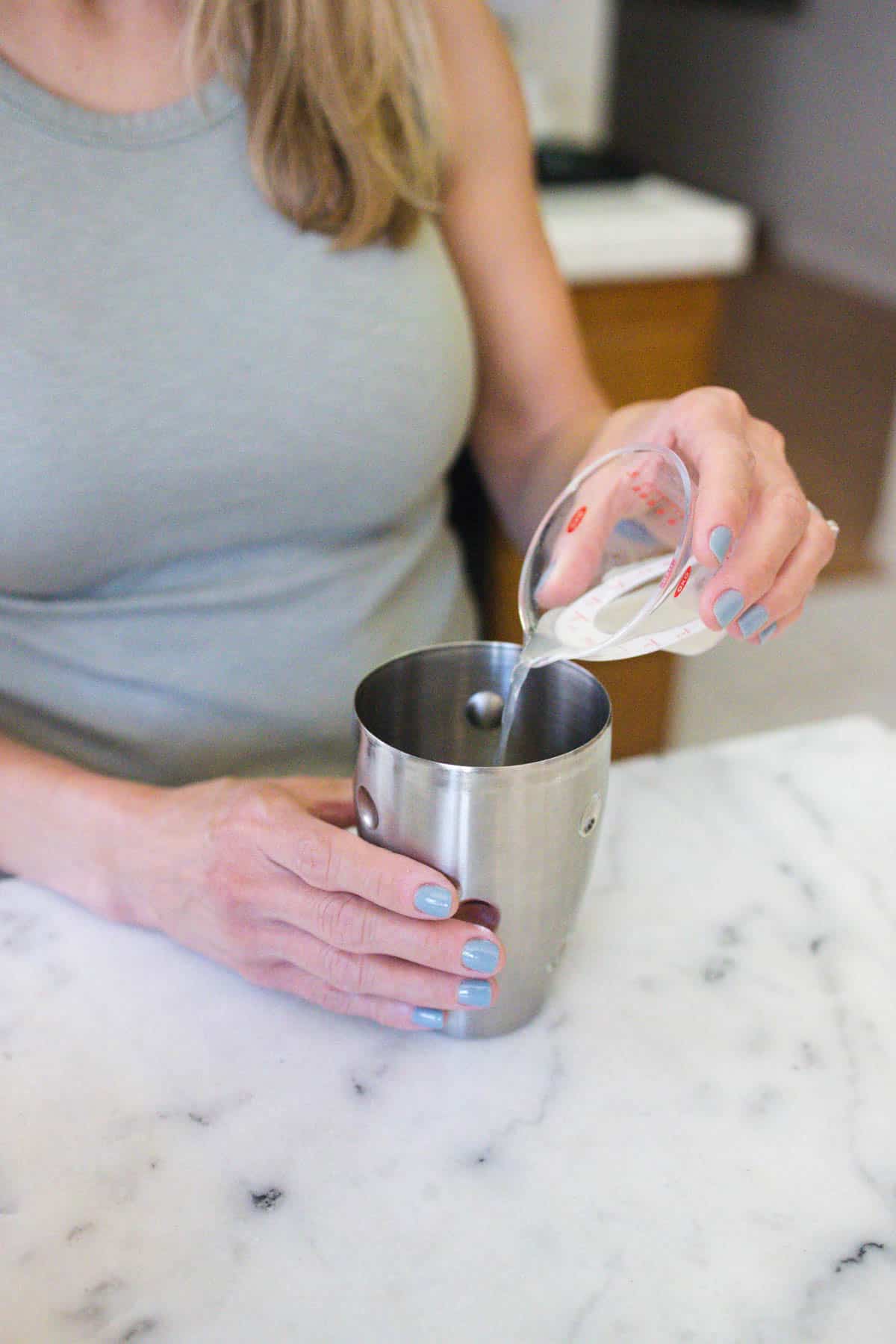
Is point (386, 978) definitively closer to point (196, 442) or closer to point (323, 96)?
point (196, 442)

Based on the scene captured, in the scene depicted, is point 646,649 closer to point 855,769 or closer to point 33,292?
point 855,769

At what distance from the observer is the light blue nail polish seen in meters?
0.57

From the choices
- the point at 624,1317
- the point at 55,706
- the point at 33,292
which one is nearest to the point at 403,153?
the point at 33,292

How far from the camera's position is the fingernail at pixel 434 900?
523 millimetres

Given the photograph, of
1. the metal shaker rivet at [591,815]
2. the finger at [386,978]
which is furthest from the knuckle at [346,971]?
the metal shaker rivet at [591,815]

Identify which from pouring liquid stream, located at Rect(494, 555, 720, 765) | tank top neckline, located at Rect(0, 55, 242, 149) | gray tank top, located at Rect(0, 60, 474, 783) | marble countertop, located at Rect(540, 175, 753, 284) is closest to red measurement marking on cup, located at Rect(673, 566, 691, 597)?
pouring liquid stream, located at Rect(494, 555, 720, 765)

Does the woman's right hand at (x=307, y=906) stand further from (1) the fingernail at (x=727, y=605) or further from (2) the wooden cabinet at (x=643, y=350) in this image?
(2) the wooden cabinet at (x=643, y=350)

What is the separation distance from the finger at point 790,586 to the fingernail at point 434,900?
0.69ft

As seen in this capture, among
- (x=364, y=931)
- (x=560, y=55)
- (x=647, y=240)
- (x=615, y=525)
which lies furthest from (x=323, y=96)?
(x=560, y=55)

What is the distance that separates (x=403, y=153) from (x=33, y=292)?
317mm

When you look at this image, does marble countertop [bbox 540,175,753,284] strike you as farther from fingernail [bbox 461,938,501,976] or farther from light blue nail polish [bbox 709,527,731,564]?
fingernail [bbox 461,938,501,976]

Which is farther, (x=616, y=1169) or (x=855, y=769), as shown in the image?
(x=855, y=769)

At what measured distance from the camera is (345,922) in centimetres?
55

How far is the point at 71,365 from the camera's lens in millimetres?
779
